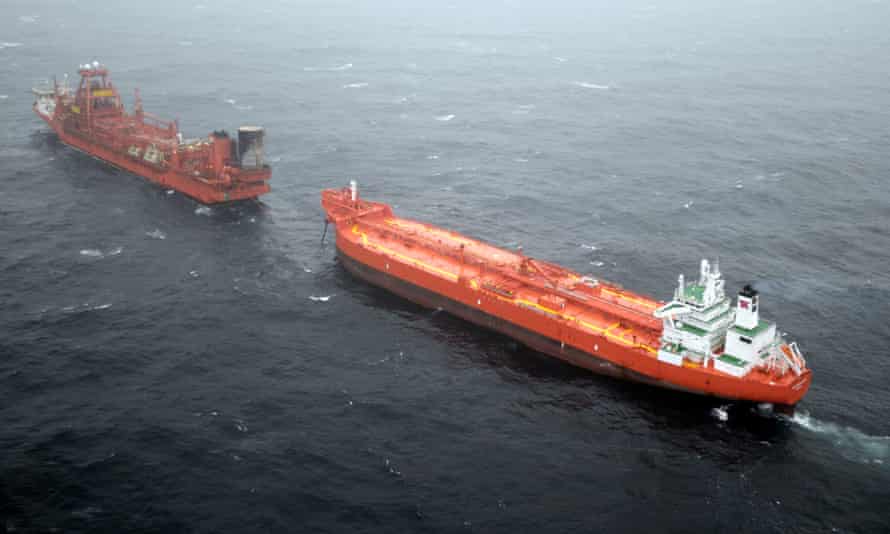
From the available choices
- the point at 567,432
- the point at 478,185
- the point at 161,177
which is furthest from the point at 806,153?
the point at 161,177

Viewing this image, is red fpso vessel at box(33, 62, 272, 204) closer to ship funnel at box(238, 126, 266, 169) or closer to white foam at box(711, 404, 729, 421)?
ship funnel at box(238, 126, 266, 169)

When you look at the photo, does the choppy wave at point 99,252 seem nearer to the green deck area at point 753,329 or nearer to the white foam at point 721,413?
the white foam at point 721,413

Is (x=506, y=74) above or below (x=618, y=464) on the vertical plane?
above

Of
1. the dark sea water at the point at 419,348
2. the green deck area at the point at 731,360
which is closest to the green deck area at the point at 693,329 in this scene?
the green deck area at the point at 731,360

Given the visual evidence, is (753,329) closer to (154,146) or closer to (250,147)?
(250,147)

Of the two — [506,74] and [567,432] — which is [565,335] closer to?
[567,432]

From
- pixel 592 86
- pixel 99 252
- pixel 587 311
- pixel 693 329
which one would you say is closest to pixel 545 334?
pixel 587 311

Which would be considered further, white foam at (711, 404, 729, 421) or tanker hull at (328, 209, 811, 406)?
white foam at (711, 404, 729, 421)

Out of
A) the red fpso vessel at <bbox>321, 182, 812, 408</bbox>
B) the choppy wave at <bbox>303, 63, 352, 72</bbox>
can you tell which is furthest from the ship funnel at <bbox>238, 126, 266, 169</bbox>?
the choppy wave at <bbox>303, 63, 352, 72</bbox>
